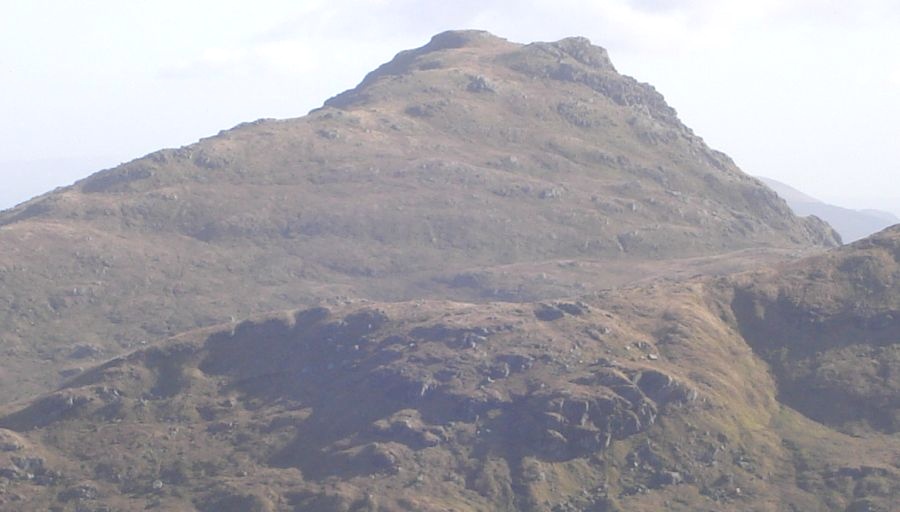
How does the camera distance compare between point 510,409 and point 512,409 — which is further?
point 510,409

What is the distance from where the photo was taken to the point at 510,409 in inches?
5133

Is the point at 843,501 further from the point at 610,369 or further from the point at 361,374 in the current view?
the point at 361,374

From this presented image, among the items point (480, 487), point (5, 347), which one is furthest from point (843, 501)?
point (5, 347)

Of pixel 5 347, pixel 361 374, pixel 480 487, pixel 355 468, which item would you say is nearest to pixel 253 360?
pixel 361 374

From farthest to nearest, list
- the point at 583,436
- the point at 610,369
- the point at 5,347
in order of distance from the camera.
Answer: the point at 5,347, the point at 610,369, the point at 583,436

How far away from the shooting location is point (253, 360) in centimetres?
14488

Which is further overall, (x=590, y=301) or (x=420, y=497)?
(x=590, y=301)

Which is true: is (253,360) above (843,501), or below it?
above

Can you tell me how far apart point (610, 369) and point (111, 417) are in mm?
54731

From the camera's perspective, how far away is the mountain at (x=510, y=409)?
11938 centimetres

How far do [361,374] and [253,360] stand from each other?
14.3m

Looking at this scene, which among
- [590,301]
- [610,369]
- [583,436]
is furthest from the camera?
[590,301]

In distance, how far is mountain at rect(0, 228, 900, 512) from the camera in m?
119

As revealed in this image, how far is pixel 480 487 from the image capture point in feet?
393
